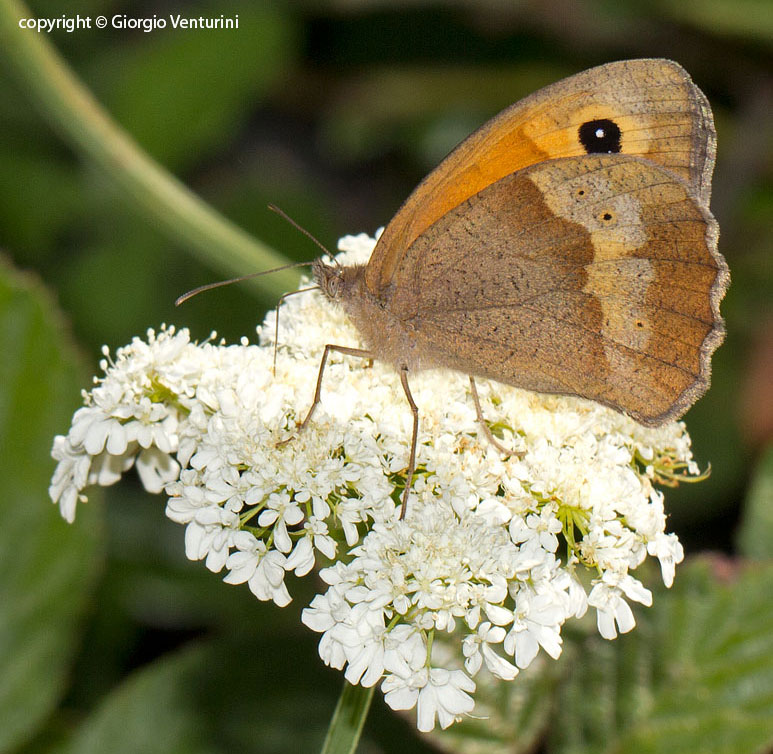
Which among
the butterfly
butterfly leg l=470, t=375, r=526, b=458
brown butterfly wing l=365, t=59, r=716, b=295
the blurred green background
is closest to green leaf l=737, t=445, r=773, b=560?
the blurred green background

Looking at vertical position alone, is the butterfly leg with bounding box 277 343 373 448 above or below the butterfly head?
below

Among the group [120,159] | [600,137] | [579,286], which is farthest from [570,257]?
[120,159]

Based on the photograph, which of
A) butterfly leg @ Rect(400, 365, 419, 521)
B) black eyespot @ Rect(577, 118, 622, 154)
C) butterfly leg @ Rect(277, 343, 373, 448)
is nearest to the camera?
butterfly leg @ Rect(400, 365, 419, 521)

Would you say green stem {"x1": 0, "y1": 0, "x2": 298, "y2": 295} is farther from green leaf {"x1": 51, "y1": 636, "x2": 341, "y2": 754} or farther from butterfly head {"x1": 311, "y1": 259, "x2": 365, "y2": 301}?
green leaf {"x1": 51, "y1": 636, "x2": 341, "y2": 754}

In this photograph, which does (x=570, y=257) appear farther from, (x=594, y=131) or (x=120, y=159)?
(x=120, y=159)

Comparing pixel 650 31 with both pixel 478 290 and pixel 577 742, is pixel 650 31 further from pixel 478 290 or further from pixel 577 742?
pixel 577 742

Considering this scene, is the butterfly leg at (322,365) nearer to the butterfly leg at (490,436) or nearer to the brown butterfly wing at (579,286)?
the brown butterfly wing at (579,286)

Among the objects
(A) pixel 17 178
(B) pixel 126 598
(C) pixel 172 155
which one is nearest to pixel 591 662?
(B) pixel 126 598
